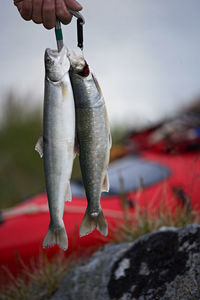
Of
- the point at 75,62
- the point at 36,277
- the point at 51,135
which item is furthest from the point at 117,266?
the point at 75,62

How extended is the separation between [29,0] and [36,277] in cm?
212

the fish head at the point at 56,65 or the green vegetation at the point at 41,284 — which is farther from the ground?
the fish head at the point at 56,65

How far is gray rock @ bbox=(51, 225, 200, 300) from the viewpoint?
215 centimetres

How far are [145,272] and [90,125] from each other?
1.11m

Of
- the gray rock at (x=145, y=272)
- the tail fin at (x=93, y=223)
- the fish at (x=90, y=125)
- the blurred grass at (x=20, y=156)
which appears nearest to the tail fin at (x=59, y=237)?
the tail fin at (x=93, y=223)

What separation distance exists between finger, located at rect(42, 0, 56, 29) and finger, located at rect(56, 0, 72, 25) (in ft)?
0.08

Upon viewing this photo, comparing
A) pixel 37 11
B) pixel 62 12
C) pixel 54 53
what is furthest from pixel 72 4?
pixel 54 53

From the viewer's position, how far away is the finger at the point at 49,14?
1.94 m

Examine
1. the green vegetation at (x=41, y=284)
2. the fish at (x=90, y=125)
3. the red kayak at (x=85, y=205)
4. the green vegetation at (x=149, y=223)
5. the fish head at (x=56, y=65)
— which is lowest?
the red kayak at (x=85, y=205)

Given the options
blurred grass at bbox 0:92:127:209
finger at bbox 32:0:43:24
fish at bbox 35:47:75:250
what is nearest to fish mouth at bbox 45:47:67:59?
fish at bbox 35:47:75:250

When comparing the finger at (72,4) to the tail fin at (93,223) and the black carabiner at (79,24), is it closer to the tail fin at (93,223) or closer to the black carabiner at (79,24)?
the black carabiner at (79,24)

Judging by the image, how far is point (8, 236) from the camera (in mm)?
3826

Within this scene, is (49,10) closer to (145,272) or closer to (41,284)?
(145,272)

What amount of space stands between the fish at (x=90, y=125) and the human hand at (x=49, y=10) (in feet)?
0.98
